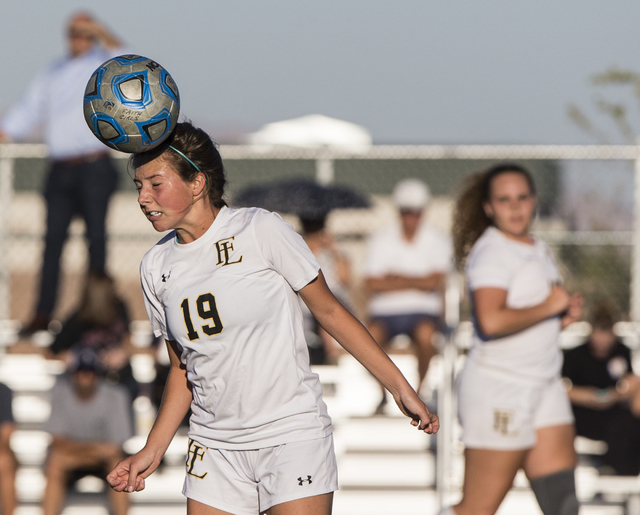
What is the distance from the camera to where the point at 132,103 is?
2938mm

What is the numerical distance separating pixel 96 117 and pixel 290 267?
0.83 meters

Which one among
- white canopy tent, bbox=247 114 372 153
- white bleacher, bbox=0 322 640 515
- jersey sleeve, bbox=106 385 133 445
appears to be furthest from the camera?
white canopy tent, bbox=247 114 372 153

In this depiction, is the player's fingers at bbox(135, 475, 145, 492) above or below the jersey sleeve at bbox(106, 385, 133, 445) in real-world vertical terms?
above

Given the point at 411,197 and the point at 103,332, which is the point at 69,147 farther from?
the point at 411,197

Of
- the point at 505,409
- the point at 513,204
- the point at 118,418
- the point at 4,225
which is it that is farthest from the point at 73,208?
the point at 505,409

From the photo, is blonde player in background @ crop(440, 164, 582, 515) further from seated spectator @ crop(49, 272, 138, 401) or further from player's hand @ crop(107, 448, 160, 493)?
seated spectator @ crop(49, 272, 138, 401)

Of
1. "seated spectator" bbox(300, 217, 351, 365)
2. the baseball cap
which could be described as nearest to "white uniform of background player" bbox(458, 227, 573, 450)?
"seated spectator" bbox(300, 217, 351, 365)

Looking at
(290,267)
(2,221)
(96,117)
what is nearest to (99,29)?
(2,221)

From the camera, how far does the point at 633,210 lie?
29.2ft

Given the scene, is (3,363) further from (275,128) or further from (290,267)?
(275,128)

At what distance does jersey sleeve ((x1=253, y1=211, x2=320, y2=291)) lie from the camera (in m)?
2.90

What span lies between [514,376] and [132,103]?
6.92ft

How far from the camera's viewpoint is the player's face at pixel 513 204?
420 cm

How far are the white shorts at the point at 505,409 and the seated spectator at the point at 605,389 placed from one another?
2.85 metres
